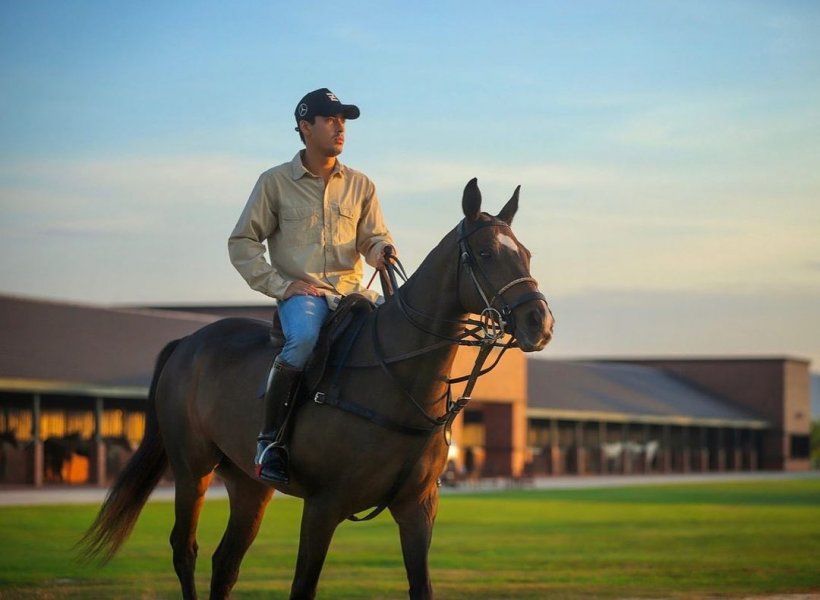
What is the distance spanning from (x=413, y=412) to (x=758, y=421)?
79.9 m

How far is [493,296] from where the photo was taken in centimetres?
725

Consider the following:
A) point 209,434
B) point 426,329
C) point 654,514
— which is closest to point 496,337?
point 426,329

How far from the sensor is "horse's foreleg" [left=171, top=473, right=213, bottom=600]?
9.41 metres

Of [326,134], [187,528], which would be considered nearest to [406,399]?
[326,134]

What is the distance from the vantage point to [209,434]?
9.19 metres

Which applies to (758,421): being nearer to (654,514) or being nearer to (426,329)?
(654,514)

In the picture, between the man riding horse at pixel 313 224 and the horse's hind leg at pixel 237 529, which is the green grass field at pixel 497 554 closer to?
the horse's hind leg at pixel 237 529

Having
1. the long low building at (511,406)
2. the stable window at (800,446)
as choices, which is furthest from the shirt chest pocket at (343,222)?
the stable window at (800,446)

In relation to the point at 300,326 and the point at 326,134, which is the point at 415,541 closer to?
the point at 300,326

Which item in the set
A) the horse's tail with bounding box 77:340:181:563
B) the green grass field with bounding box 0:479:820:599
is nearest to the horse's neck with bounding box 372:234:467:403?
the horse's tail with bounding box 77:340:181:563

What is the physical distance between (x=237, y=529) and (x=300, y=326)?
1945mm

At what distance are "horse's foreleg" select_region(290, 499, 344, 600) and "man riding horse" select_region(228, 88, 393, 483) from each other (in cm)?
60

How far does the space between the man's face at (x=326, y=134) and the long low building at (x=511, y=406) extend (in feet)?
92.7

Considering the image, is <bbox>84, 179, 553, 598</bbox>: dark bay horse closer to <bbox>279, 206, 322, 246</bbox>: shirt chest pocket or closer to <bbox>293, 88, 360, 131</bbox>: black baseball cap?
<bbox>279, 206, 322, 246</bbox>: shirt chest pocket
